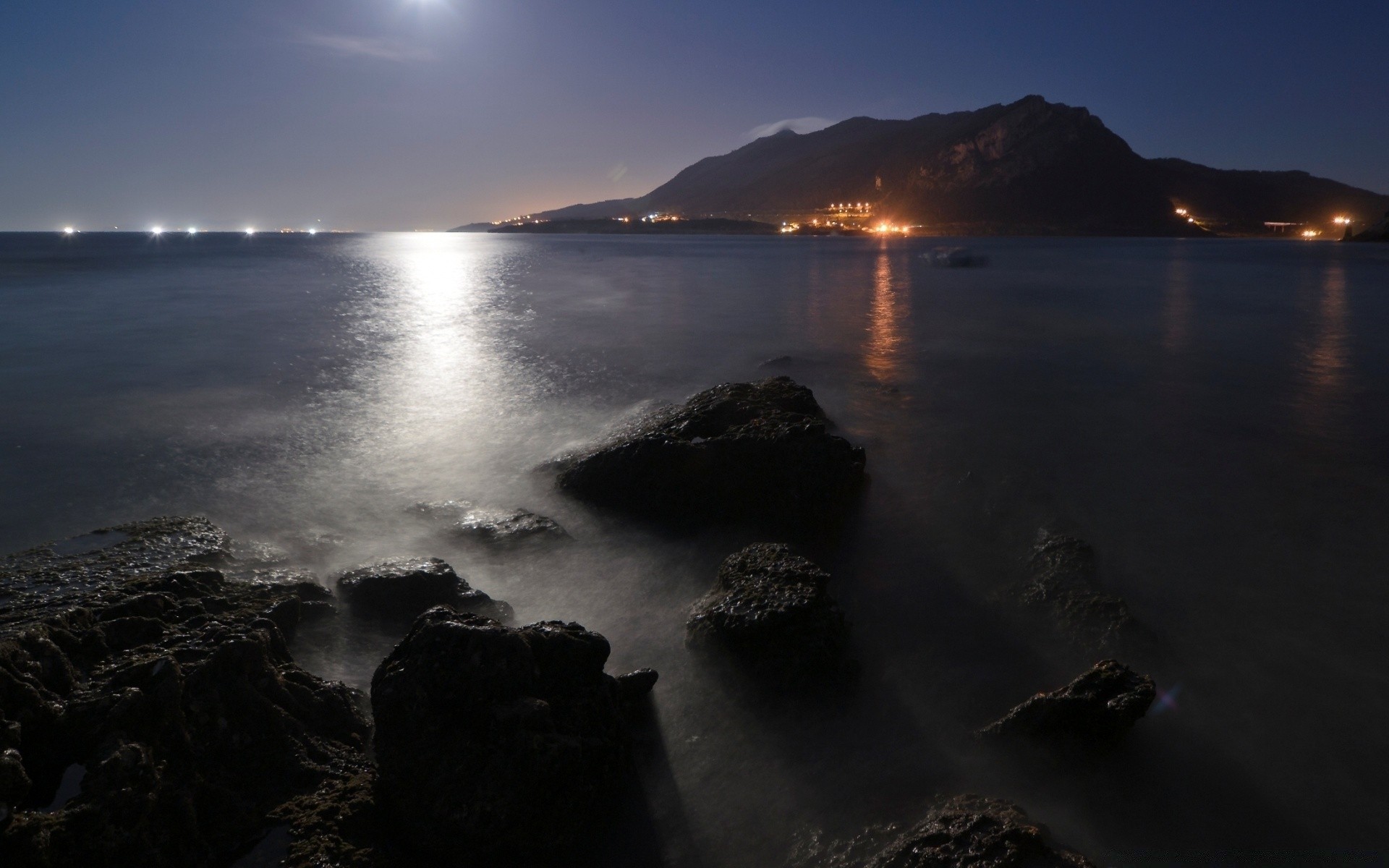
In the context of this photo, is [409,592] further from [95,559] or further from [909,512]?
[909,512]

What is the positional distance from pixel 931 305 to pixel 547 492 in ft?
63.5

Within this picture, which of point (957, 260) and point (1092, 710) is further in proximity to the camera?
point (957, 260)

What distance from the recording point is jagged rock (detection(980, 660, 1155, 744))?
11.8ft

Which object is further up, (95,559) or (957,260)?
(957,260)

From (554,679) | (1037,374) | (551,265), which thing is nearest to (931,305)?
(1037,374)

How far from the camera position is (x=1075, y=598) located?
492 cm

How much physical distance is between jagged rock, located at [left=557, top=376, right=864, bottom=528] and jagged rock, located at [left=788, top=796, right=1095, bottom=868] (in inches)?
116

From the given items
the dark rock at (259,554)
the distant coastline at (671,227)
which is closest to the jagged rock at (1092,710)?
the dark rock at (259,554)

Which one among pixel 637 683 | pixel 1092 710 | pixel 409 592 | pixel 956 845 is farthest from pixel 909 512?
pixel 409 592

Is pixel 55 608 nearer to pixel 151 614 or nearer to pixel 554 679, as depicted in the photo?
Answer: pixel 151 614

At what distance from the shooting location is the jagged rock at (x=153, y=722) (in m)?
2.61

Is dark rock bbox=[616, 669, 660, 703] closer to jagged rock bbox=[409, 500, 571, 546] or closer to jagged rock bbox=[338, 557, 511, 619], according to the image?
jagged rock bbox=[338, 557, 511, 619]

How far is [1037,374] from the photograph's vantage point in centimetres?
1257

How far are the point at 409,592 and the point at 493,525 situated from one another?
1330 millimetres
